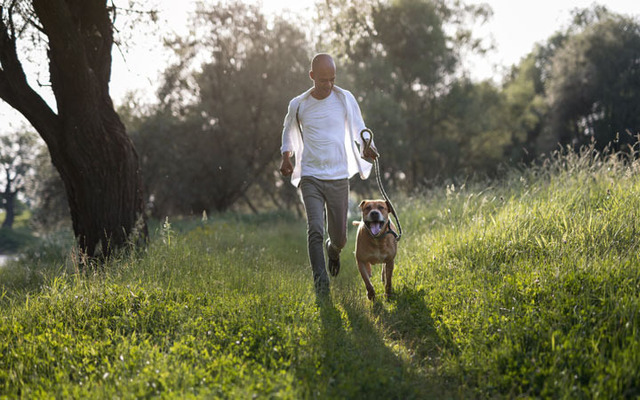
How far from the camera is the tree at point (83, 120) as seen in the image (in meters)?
6.49

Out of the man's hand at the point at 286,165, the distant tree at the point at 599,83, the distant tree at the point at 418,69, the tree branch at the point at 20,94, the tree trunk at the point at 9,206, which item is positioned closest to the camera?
the man's hand at the point at 286,165

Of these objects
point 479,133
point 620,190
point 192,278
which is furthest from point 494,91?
point 192,278

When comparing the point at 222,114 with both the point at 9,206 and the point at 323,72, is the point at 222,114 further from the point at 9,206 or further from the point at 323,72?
the point at 9,206

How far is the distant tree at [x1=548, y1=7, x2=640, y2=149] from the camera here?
2441 centimetres

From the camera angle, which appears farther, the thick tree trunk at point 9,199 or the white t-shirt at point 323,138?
the thick tree trunk at point 9,199

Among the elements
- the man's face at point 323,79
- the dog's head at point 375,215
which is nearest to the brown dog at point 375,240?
the dog's head at point 375,215

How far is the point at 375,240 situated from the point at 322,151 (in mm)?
1154

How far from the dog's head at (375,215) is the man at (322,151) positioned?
1.07 ft

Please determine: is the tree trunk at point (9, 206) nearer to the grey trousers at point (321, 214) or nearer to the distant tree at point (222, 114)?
the distant tree at point (222, 114)

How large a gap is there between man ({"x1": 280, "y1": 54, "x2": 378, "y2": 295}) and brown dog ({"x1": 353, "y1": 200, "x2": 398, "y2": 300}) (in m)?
0.35

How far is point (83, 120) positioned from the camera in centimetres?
667

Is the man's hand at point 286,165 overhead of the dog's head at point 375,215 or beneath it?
overhead

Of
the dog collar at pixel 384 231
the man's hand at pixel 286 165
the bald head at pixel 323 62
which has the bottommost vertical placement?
the dog collar at pixel 384 231

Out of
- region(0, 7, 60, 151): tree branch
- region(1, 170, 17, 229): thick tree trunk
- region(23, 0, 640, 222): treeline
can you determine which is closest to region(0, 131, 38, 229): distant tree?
region(1, 170, 17, 229): thick tree trunk
